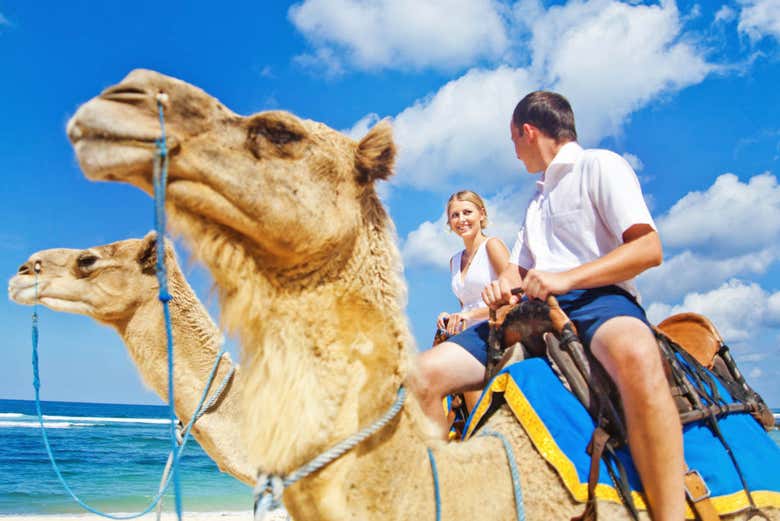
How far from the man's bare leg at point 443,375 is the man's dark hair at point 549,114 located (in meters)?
1.20

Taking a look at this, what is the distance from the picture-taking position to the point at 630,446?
267 centimetres

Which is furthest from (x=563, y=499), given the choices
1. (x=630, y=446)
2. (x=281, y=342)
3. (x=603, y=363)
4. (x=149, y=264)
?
(x=149, y=264)

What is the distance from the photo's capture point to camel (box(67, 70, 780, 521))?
6.77 feet

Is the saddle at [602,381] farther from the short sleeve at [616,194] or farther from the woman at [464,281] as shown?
the short sleeve at [616,194]

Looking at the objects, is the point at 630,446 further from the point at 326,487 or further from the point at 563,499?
the point at 326,487

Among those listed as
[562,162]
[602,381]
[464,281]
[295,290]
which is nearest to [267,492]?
[295,290]

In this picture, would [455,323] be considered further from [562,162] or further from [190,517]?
[190,517]

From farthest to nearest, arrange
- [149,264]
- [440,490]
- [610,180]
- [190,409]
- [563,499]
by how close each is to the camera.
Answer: [149,264]
[190,409]
[610,180]
[563,499]
[440,490]

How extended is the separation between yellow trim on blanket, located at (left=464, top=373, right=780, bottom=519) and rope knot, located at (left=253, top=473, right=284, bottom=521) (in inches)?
44.8

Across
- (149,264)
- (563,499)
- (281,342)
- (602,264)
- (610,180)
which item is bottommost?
(563,499)

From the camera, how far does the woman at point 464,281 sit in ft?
11.0

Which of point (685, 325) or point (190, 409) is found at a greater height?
point (190, 409)

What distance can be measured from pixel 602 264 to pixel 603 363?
0.41m

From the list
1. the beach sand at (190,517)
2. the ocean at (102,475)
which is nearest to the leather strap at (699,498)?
the beach sand at (190,517)
